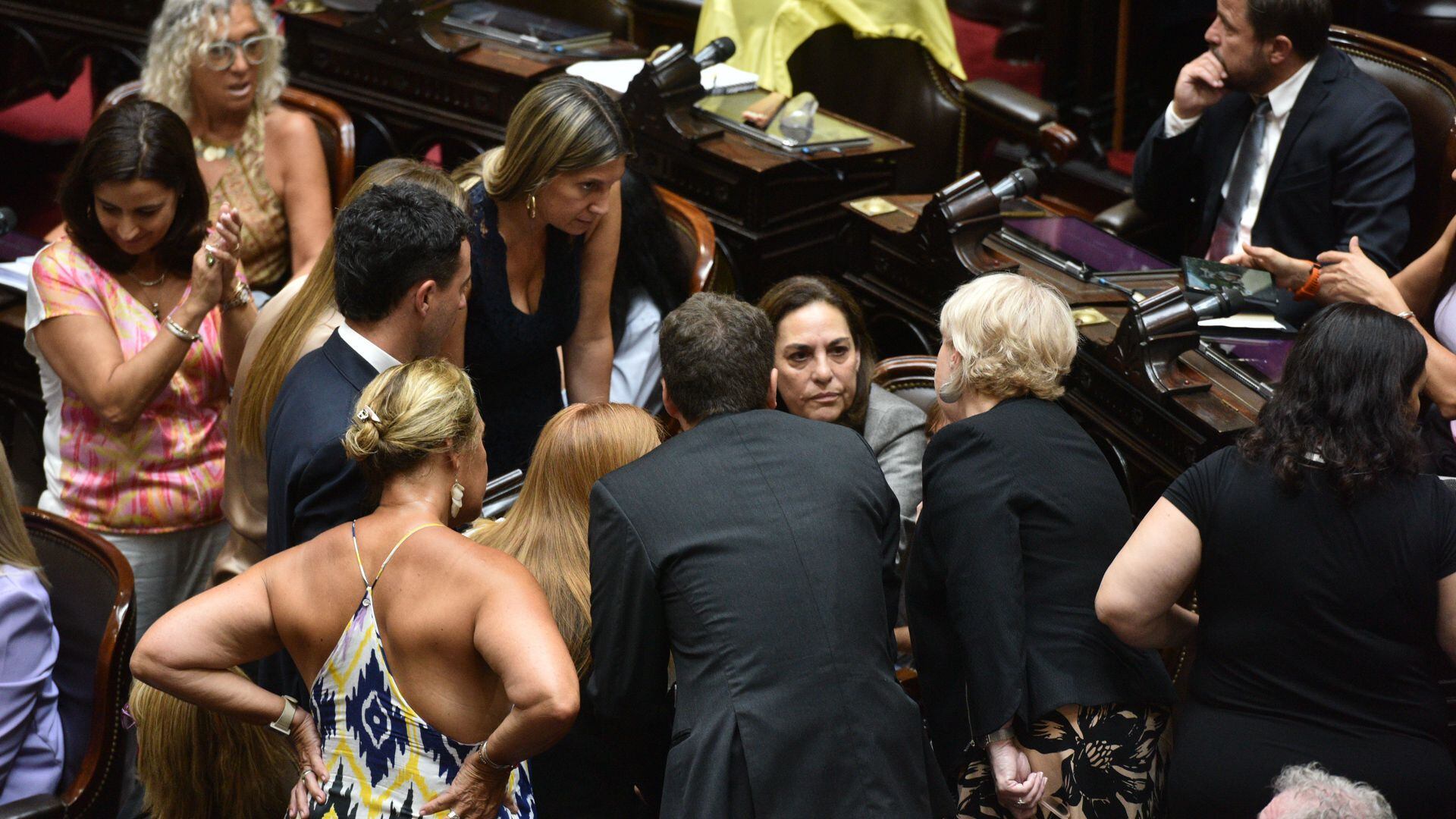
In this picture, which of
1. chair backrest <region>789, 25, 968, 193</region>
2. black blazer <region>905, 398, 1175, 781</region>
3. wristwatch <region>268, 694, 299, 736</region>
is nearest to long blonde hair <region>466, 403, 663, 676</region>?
wristwatch <region>268, 694, 299, 736</region>

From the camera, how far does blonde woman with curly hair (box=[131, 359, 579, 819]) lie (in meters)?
1.74

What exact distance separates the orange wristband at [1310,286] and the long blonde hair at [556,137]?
1.39 m

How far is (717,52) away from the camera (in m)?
3.74

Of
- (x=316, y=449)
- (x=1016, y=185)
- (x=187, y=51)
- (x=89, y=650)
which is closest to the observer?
(x=316, y=449)

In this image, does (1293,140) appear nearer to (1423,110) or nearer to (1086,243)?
(1423,110)

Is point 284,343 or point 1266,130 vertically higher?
point 1266,130

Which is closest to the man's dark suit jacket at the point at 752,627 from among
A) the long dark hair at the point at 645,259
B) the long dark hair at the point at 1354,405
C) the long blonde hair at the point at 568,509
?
the long blonde hair at the point at 568,509

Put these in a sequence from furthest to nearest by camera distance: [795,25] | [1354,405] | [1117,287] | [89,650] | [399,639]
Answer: [795,25] < [1117,287] < [89,650] < [1354,405] < [399,639]

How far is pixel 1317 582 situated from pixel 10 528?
2.03 meters

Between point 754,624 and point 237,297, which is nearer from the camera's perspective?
point 754,624

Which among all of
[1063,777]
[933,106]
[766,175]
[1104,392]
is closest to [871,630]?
[1063,777]

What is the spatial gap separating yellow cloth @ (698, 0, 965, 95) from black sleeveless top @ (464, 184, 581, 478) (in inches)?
65.8

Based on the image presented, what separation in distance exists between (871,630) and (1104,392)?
3.60 feet

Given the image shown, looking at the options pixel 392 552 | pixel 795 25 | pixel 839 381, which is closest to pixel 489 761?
pixel 392 552
